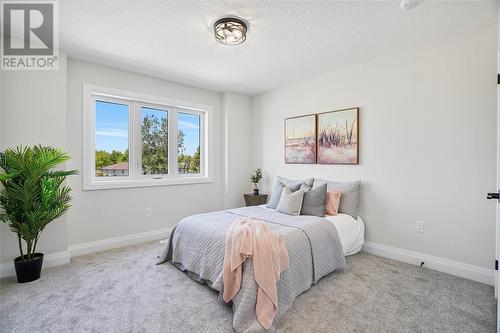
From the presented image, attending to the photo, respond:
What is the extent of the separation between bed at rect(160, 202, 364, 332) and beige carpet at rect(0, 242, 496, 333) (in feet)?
0.38

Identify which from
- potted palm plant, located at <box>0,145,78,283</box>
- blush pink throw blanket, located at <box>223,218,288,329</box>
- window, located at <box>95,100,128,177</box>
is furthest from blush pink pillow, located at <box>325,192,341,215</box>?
potted palm plant, located at <box>0,145,78,283</box>

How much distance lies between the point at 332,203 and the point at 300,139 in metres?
1.25

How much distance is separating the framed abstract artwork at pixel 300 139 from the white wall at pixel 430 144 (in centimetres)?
39

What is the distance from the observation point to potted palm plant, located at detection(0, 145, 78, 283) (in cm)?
231

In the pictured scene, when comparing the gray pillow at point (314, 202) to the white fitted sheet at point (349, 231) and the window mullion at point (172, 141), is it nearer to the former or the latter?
the white fitted sheet at point (349, 231)

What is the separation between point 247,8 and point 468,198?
2.79m

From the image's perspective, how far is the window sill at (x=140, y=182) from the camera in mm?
3258

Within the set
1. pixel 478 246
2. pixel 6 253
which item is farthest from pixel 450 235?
pixel 6 253

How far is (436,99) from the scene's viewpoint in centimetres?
265

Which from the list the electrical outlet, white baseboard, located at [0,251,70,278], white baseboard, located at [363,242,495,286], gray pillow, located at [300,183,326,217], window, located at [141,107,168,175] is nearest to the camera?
white baseboard, located at [363,242,495,286]

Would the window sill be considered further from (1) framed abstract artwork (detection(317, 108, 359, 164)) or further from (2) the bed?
(1) framed abstract artwork (detection(317, 108, 359, 164))

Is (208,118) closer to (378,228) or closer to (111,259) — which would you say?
(111,259)

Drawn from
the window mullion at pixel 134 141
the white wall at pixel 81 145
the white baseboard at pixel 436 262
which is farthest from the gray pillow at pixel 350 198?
the window mullion at pixel 134 141

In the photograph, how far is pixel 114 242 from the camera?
11.1 feet
